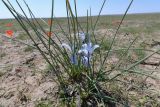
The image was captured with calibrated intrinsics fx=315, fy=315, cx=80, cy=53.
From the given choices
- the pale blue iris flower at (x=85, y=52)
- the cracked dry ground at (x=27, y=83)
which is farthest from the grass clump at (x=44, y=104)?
the pale blue iris flower at (x=85, y=52)

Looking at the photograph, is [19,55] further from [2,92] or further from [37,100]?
[37,100]

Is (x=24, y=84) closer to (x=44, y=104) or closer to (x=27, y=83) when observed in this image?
(x=27, y=83)

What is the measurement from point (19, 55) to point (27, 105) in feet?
5.43

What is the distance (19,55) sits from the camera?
13.3ft

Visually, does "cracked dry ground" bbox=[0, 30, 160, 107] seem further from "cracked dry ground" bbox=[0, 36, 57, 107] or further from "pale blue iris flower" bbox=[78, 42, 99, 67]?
"pale blue iris flower" bbox=[78, 42, 99, 67]

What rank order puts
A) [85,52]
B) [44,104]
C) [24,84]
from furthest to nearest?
[24,84] → [44,104] → [85,52]

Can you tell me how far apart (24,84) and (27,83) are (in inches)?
1.2

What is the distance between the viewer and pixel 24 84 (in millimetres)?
2857

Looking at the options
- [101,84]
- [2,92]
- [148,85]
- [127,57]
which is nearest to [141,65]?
[127,57]

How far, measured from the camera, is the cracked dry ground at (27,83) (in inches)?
101

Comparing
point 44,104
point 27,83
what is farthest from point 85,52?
point 27,83

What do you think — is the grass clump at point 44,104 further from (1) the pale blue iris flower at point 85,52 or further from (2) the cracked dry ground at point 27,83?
(1) the pale blue iris flower at point 85,52

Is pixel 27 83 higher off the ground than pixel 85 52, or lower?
Result: lower

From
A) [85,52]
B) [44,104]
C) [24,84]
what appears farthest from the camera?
[24,84]
